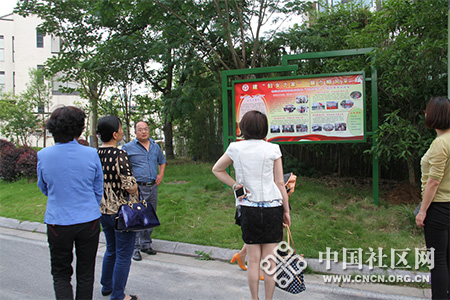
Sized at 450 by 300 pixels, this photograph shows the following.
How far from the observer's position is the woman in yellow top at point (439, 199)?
2.96 m

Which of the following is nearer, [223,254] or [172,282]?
[172,282]

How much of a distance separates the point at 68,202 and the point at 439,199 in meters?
3.11

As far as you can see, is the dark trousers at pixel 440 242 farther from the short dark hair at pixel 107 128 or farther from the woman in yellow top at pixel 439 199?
the short dark hair at pixel 107 128

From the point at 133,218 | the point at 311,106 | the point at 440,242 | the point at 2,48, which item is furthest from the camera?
the point at 2,48

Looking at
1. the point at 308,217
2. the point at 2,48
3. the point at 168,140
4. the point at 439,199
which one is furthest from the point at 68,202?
the point at 2,48

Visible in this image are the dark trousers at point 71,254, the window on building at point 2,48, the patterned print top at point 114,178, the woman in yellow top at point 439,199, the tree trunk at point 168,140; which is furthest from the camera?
the window on building at point 2,48

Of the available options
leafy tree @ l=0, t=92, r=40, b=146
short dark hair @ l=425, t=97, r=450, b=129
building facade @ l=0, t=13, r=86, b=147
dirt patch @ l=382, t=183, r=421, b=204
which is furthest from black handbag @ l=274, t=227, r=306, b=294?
building facade @ l=0, t=13, r=86, b=147

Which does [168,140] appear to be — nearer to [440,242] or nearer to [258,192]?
[258,192]

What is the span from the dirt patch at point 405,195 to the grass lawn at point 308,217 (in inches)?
9.5

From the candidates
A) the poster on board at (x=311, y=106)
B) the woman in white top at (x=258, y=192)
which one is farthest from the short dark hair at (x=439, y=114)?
the poster on board at (x=311, y=106)

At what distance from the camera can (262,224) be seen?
3.03 metres

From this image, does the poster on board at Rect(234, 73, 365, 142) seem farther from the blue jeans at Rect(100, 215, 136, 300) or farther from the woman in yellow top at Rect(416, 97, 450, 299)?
the blue jeans at Rect(100, 215, 136, 300)

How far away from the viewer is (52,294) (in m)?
3.96

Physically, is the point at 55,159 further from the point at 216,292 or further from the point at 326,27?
the point at 326,27
